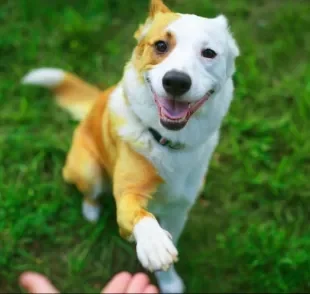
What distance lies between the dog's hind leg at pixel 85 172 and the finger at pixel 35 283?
46cm

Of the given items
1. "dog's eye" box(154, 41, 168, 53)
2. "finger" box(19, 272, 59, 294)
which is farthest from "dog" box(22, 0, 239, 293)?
"finger" box(19, 272, 59, 294)

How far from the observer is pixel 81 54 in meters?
3.61

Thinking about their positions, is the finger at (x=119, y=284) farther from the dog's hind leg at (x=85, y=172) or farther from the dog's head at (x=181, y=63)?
the dog's head at (x=181, y=63)

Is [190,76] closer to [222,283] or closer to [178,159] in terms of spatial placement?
[178,159]

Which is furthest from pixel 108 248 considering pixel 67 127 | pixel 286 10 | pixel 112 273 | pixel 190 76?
pixel 286 10

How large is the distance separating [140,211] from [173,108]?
379 millimetres

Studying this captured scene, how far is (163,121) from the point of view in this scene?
202 cm

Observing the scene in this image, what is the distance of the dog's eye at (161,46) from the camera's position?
2010 mm

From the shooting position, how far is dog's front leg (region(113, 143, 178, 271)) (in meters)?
1.88

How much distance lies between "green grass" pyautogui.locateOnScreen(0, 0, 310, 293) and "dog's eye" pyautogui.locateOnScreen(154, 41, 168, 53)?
125 centimetres

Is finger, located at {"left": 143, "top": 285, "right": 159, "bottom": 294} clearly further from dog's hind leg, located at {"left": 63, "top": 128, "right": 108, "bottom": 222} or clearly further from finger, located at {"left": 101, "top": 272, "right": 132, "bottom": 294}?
dog's hind leg, located at {"left": 63, "top": 128, "right": 108, "bottom": 222}

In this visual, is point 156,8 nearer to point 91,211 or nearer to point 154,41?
point 154,41

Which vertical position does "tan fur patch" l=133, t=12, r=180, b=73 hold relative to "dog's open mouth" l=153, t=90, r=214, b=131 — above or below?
above

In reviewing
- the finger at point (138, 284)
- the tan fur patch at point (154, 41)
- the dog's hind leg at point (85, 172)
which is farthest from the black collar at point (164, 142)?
the finger at point (138, 284)
